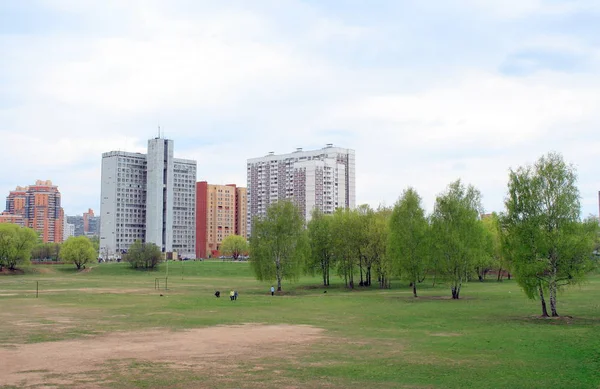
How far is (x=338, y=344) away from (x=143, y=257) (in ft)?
439

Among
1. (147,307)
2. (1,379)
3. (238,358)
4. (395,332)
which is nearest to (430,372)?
(238,358)

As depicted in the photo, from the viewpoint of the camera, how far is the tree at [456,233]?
65438mm

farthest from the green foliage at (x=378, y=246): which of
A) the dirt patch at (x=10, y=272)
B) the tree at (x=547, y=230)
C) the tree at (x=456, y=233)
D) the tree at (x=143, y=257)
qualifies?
the dirt patch at (x=10, y=272)

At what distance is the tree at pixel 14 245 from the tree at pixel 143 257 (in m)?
26.0

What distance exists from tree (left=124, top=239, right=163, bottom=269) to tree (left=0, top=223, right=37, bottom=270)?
26.0 meters

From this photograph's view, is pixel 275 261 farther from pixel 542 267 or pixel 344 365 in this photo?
pixel 344 365

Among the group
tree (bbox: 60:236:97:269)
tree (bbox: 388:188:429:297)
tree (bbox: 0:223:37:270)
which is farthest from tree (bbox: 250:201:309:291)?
tree (bbox: 60:236:97:269)

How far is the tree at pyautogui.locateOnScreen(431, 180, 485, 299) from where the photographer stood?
65.4 metres

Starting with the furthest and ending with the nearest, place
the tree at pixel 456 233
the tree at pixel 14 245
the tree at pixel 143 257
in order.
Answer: the tree at pixel 143 257
the tree at pixel 14 245
the tree at pixel 456 233

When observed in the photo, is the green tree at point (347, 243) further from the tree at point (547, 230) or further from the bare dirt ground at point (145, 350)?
the bare dirt ground at point (145, 350)

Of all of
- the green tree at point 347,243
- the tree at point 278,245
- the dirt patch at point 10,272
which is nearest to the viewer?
the tree at point 278,245

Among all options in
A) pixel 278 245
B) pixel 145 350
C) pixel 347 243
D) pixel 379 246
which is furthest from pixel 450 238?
pixel 145 350

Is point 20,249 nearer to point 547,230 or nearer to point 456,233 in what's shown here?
point 456,233

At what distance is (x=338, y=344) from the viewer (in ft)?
104
